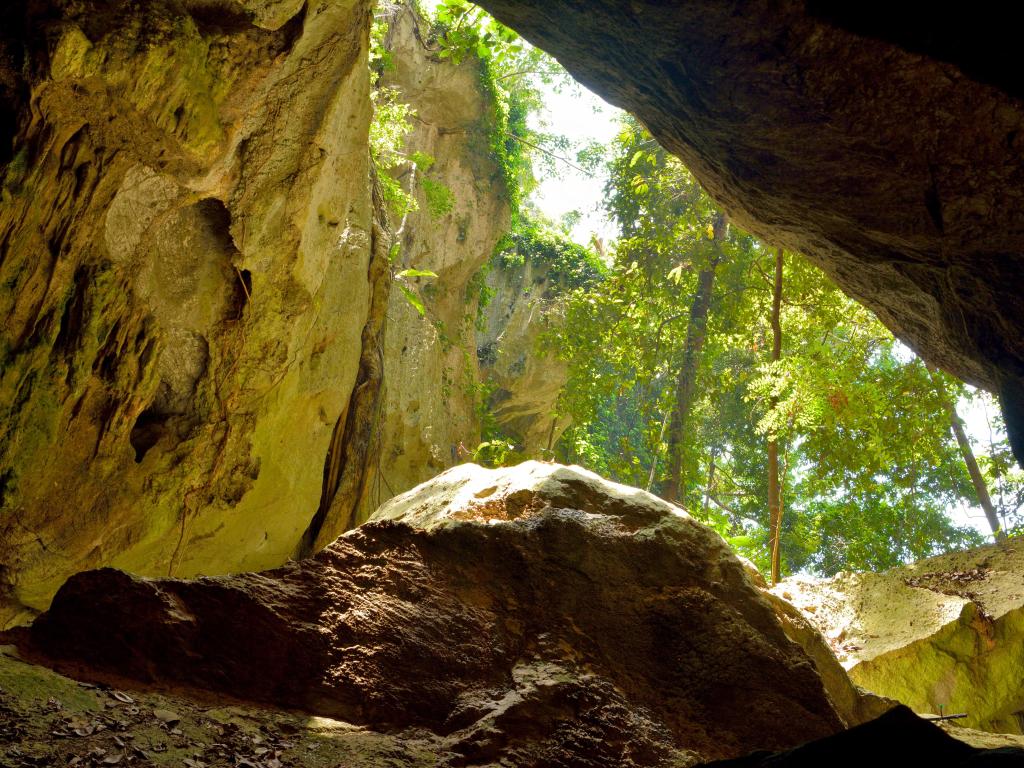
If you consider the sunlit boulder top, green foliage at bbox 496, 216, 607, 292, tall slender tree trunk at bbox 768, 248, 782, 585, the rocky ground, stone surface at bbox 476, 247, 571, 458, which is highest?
green foliage at bbox 496, 216, 607, 292

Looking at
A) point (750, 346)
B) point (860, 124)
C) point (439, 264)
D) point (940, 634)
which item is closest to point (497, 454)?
point (439, 264)

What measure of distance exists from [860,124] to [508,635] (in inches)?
132

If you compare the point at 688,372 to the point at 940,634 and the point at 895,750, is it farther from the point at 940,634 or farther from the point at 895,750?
the point at 895,750

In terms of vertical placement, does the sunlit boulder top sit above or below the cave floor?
above

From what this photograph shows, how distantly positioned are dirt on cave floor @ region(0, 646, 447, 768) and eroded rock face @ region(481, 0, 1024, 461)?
12.4ft

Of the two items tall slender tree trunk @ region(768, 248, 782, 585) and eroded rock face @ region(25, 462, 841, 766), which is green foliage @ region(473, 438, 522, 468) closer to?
tall slender tree trunk @ region(768, 248, 782, 585)

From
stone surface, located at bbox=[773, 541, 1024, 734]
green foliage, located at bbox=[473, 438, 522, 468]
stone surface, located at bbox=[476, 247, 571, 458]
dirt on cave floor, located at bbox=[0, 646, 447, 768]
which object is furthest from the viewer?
stone surface, located at bbox=[476, 247, 571, 458]

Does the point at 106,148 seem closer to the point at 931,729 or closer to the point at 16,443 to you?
the point at 16,443

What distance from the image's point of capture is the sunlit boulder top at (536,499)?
17.2 ft

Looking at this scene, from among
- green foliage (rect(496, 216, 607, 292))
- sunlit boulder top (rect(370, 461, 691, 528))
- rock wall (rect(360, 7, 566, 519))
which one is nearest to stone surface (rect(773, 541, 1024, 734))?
sunlit boulder top (rect(370, 461, 691, 528))

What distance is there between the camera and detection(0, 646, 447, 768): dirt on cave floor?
2.64m

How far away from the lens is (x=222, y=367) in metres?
7.63

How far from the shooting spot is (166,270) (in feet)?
22.5

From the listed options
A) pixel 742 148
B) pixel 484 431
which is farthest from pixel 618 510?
pixel 484 431
